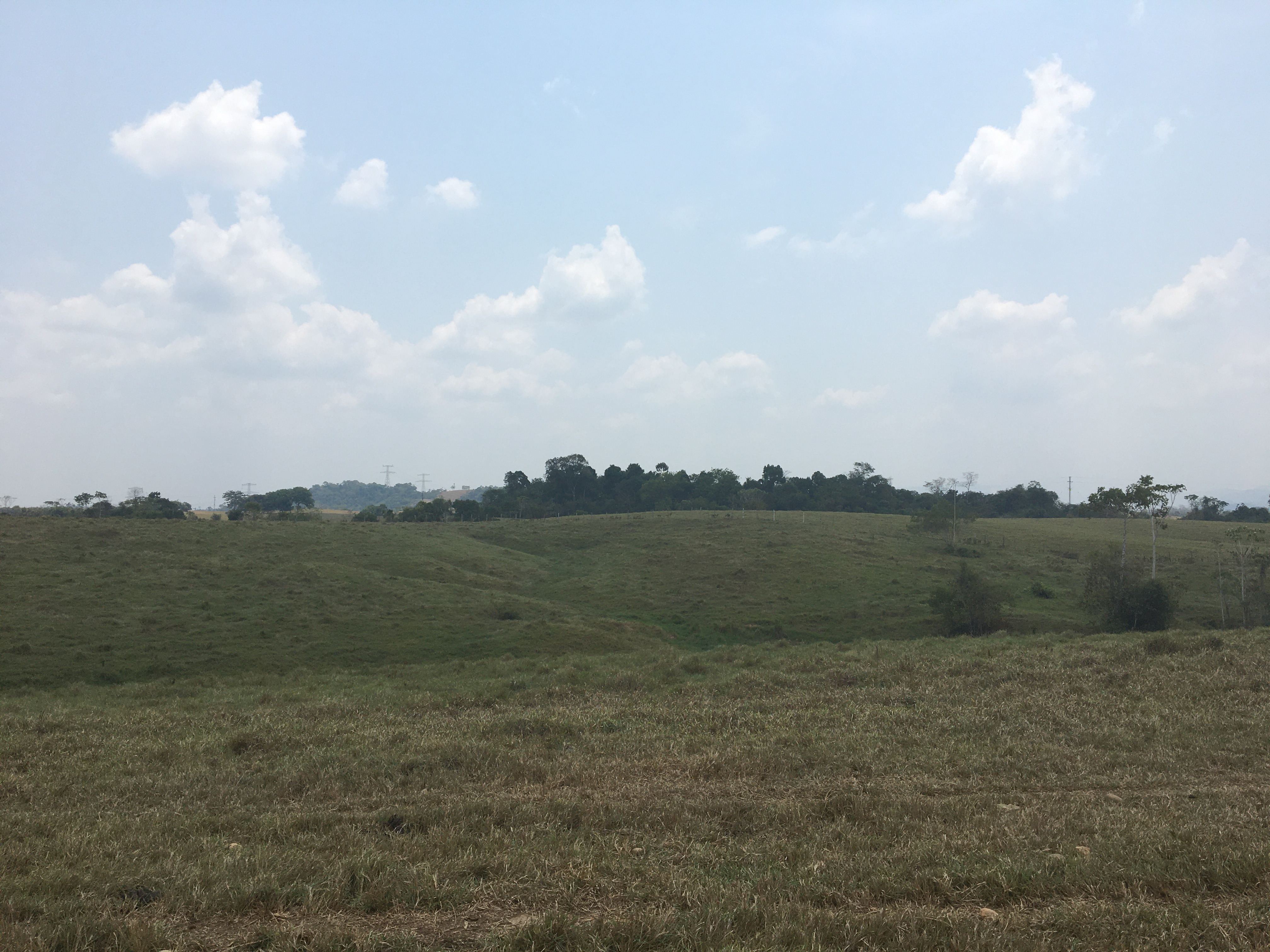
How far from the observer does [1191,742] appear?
43.1ft

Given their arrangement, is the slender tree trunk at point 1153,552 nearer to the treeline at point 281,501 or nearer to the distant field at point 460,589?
the distant field at point 460,589

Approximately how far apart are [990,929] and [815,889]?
4.96 feet

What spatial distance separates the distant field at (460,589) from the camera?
33.9 metres

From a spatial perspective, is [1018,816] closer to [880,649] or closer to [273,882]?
[273,882]

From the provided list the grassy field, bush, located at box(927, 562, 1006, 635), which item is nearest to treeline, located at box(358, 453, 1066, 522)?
bush, located at box(927, 562, 1006, 635)

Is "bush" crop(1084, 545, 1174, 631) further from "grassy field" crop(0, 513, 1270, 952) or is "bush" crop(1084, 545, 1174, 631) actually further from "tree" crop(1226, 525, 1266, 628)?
"grassy field" crop(0, 513, 1270, 952)

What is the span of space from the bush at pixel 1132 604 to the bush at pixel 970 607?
5134 millimetres

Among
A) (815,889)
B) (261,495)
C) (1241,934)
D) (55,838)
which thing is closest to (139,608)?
(55,838)

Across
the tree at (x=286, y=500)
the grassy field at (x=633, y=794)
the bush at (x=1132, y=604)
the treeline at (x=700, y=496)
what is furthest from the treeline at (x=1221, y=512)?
the tree at (x=286, y=500)

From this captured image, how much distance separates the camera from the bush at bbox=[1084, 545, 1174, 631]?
40.9 m

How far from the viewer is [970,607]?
4259 cm

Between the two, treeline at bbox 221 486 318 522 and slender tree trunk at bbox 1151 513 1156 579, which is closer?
slender tree trunk at bbox 1151 513 1156 579

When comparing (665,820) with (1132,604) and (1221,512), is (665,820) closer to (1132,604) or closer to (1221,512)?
(1132,604)

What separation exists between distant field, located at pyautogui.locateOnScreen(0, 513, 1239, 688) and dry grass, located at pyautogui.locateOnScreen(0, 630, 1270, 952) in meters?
14.8
